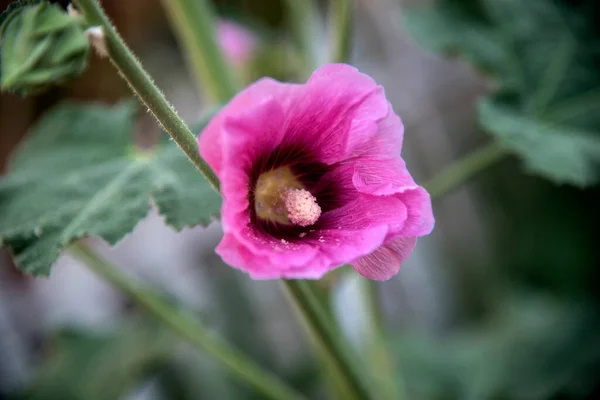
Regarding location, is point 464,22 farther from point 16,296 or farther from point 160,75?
point 16,296

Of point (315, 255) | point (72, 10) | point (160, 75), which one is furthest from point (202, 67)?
point (160, 75)

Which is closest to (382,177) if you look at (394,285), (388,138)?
(388,138)

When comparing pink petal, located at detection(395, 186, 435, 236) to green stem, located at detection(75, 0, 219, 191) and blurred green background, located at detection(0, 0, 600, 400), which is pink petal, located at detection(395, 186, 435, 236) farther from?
blurred green background, located at detection(0, 0, 600, 400)

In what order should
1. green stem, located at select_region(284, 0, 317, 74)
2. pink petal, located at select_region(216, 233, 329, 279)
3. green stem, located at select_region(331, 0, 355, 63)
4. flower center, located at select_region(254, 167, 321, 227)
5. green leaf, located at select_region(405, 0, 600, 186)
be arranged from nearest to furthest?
pink petal, located at select_region(216, 233, 329, 279) → flower center, located at select_region(254, 167, 321, 227) → green stem, located at select_region(331, 0, 355, 63) → green leaf, located at select_region(405, 0, 600, 186) → green stem, located at select_region(284, 0, 317, 74)

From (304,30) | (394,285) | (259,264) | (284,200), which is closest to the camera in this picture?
(259,264)

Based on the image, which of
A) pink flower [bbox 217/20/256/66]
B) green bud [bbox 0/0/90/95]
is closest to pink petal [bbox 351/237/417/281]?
green bud [bbox 0/0/90/95]

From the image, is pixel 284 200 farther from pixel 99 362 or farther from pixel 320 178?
pixel 99 362
